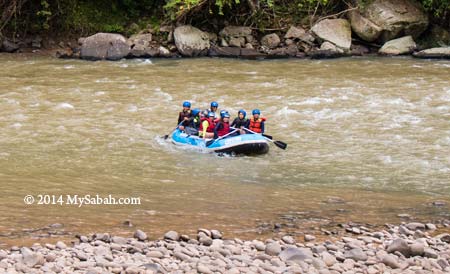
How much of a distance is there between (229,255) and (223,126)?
5571 millimetres

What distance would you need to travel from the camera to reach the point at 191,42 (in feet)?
69.4

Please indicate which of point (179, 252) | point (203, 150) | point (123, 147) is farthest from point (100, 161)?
point (179, 252)

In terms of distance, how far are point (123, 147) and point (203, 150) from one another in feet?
4.37

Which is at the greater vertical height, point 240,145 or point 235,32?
point 235,32

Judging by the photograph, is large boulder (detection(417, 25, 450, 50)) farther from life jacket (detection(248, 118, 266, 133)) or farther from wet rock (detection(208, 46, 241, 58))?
life jacket (detection(248, 118, 266, 133))

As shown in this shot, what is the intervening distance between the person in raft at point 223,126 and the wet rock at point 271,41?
9688 mm

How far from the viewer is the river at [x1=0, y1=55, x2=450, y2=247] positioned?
27.6 ft

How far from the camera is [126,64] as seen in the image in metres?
20.0

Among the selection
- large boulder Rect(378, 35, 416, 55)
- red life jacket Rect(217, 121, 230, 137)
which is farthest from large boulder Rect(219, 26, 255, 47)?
red life jacket Rect(217, 121, 230, 137)

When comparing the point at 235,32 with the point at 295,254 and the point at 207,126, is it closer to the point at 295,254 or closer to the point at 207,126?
the point at 207,126

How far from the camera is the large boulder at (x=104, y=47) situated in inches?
814

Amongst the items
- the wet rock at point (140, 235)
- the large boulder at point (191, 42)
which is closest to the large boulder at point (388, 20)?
the large boulder at point (191, 42)

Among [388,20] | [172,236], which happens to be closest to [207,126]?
[172,236]

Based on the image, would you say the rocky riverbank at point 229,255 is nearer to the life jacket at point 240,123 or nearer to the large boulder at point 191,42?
the life jacket at point 240,123
